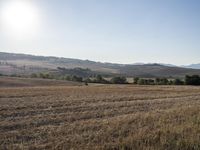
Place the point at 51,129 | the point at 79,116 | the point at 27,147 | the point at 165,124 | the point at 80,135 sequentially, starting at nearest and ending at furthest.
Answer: the point at 27,147
the point at 80,135
the point at 51,129
the point at 165,124
the point at 79,116

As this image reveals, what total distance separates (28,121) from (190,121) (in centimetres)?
685

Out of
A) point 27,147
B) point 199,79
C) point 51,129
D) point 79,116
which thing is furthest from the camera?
point 199,79

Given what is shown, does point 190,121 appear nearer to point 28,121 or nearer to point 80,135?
point 80,135

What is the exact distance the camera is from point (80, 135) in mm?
10883

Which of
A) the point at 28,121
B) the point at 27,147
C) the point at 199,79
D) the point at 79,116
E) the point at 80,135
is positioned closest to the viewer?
the point at 27,147

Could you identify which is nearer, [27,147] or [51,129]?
[27,147]

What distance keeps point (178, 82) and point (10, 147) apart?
68631mm

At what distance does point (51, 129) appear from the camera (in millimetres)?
11844

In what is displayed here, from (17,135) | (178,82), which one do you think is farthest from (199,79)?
(17,135)

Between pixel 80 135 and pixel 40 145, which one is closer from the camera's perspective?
pixel 40 145

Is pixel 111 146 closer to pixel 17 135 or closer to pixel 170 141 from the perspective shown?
pixel 170 141

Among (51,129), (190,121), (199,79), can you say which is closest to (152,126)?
(190,121)

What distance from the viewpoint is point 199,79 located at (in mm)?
73250

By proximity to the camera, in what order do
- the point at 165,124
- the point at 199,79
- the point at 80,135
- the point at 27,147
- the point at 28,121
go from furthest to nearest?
the point at 199,79 → the point at 28,121 → the point at 165,124 → the point at 80,135 → the point at 27,147
